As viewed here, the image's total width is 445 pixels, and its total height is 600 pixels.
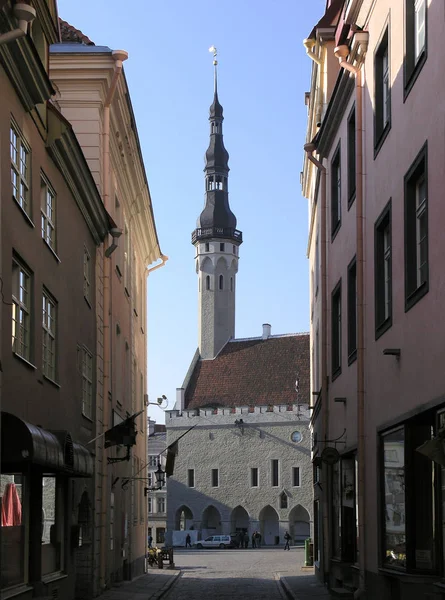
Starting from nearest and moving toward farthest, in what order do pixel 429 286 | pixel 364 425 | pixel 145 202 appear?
pixel 429 286, pixel 364 425, pixel 145 202

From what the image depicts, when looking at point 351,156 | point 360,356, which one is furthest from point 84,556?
point 351,156

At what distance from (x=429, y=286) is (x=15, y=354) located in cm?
510

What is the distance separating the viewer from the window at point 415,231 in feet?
42.3

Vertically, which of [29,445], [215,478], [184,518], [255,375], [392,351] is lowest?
[184,518]

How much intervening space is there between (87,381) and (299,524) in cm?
6126

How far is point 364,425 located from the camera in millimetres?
17109

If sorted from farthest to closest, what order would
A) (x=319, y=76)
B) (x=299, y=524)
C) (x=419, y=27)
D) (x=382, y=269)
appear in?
Answer: (x=299, y=524) → (x=319, y=76) → (x=382, y=269) → (x=419, y=27)

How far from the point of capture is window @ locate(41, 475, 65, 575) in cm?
1639

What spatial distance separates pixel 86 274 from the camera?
2130 cm

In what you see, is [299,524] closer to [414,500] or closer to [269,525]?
[269,525]

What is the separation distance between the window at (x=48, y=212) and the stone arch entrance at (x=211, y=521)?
67512 millimetres

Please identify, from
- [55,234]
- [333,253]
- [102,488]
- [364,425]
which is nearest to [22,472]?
[55,234]

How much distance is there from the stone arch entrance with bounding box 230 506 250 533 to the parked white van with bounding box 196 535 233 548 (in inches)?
255

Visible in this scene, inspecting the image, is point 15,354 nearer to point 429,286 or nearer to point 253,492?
point 429,286
